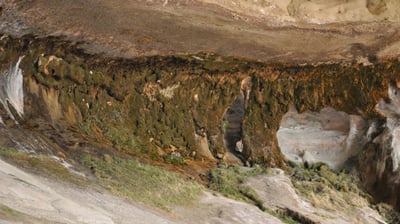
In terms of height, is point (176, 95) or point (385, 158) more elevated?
point (176, 95)

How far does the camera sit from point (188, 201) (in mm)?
9328

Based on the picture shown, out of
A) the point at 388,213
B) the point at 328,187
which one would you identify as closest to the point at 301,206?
the point at 328,187

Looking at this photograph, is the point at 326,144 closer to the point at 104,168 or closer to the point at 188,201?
the point at 188,201

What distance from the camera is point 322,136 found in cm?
1293

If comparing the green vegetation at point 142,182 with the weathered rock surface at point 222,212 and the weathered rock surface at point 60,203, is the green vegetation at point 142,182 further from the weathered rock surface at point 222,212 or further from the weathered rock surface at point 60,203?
the weathered rock surface at point 60,203

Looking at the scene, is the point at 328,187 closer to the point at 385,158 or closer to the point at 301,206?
the point at 385,158

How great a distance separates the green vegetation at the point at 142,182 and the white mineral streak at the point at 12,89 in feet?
6.74

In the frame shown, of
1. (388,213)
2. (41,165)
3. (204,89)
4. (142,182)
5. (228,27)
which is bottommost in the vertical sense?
(388,213)

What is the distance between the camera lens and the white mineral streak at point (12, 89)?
10666mm

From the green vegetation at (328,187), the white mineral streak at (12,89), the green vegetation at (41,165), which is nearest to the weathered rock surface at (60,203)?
the green vegetation at (41,165)

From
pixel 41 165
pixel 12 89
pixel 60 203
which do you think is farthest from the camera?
pixel 12 89

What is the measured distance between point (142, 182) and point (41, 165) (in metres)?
1.80

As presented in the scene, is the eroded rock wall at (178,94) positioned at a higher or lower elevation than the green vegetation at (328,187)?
higher

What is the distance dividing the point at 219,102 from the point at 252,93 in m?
0.79
